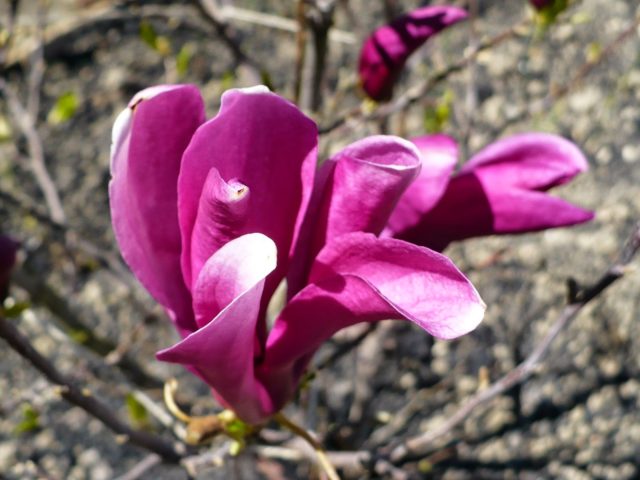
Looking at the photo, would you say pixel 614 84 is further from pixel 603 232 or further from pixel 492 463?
pixel 492 463

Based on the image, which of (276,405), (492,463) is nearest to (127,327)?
(492,463)

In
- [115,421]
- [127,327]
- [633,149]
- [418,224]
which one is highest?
[418,224]

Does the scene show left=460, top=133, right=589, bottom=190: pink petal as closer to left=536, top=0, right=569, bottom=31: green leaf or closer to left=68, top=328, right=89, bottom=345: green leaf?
left=536, top=0, right=569, bottom=31: green leaf

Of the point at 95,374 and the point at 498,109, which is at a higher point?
the point at 498,109

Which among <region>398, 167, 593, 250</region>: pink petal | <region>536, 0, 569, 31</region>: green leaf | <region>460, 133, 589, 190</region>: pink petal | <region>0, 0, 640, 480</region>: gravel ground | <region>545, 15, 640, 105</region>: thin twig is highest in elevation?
<region>536, 0, 569, 31</region>: green leaf

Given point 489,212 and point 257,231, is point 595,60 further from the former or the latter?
point 257,231

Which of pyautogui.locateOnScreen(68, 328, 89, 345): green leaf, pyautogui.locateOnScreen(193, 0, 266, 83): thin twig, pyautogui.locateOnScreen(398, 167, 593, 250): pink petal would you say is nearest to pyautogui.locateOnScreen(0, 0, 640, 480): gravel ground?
pyautogui.locateOnScreen(68, 328, 89, 345): green leaf
